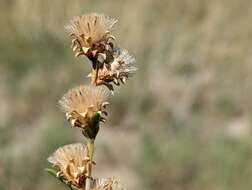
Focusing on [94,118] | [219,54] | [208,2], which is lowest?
[94,118]

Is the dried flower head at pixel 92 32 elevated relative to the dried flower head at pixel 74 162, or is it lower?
elevated

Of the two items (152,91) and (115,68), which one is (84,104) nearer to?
(115,68)

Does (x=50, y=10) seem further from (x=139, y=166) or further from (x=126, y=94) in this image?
(x=139, y=166)

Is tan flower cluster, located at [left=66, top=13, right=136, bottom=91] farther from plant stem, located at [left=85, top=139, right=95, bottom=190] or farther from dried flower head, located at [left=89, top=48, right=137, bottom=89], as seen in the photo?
plant stem, located at [left=85, top=139, right=95, bottom=190]

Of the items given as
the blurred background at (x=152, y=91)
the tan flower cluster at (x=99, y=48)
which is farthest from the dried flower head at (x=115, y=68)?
the blurred background at (x=152, y=91)

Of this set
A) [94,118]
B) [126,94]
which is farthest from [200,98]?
[94,118]

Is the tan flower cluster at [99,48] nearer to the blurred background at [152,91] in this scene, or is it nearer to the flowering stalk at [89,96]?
the flowering stalk at [89,96]
